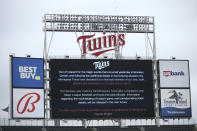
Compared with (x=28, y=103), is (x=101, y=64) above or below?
above


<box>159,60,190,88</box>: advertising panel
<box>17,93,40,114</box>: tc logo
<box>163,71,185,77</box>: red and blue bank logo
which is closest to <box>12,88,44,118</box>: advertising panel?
<box>17,93,40,114</box>: tc logo

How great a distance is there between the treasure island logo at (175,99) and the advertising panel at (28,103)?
8.08 m

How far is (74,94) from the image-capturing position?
3934 centimetres

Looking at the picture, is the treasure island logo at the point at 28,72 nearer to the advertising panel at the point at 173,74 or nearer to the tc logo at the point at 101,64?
the tc logo at the point at 101,64

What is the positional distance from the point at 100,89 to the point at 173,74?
198 inches

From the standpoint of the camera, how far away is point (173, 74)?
41.2m

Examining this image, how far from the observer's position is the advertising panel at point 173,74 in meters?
41.0

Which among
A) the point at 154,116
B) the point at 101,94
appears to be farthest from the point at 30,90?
the point at 154,116

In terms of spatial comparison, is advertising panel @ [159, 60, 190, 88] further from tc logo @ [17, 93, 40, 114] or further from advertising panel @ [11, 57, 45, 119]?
tc logo @ [17, 93, 40, 114]

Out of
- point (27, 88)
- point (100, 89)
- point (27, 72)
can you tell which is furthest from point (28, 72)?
point (100, 89)

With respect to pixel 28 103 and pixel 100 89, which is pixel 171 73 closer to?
pixel 100 89

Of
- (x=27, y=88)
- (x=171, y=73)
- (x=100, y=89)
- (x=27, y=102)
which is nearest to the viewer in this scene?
(x=27, y=102)

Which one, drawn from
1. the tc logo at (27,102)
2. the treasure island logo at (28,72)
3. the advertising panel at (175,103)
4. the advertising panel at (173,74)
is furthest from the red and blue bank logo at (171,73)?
the tc logo at (27,102)

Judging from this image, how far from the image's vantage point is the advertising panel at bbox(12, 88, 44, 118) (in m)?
38.8
